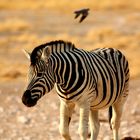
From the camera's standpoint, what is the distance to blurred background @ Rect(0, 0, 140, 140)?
1061cm

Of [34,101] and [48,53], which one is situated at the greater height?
[48,53]

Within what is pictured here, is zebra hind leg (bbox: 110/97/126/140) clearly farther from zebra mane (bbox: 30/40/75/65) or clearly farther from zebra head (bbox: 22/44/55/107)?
zebra head (bbox: 22/44/55/107)

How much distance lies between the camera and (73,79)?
24.3 feet

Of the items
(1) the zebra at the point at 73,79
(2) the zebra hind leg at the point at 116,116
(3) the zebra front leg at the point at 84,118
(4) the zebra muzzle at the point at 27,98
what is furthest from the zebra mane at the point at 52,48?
(2) the zebra hind leg at the point at 116,116

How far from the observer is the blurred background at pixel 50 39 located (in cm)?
1061

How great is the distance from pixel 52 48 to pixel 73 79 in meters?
0.42

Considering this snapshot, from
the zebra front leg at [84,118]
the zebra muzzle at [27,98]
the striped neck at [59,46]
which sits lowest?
the zebra front leg at [84,118]

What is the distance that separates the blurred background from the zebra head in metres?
2.72

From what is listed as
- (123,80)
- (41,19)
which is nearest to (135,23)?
(41,19)

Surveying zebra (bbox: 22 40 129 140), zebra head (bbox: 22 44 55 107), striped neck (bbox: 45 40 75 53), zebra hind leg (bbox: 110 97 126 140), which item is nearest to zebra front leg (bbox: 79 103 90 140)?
zebra (bbox: 22 40 129 140)

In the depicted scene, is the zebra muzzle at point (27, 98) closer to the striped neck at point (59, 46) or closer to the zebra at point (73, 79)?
the zebra at point (73, 79)

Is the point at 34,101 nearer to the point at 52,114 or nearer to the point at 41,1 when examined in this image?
the point at 52,114

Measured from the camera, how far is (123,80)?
28.2ft

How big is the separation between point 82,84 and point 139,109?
430 centimetres
